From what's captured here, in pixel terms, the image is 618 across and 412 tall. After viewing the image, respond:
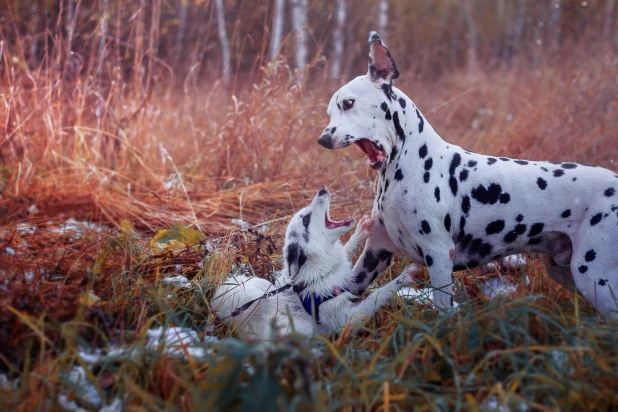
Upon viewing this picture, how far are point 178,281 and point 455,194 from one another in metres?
1.68

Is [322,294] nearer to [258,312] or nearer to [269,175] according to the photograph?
[258,312]

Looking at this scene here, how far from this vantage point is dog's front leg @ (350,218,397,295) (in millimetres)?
3195

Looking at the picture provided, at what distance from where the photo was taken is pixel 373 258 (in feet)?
10.8

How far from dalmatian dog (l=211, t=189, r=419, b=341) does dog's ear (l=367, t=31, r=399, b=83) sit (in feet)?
2.67

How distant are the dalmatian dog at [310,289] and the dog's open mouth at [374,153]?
0.40 m

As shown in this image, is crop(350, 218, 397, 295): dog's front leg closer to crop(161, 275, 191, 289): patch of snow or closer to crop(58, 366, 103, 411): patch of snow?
crop(161, 275, 191, 289): patch of snow

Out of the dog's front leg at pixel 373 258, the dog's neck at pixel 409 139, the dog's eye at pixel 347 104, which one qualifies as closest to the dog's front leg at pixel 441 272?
the dog's front leg at pixel 373 258

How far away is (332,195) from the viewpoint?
4805mm

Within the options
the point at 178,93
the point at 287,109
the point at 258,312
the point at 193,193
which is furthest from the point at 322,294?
the point at 178,93

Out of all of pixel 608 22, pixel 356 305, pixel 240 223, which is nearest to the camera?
pixel 356 305

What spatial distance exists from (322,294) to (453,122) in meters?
6.41

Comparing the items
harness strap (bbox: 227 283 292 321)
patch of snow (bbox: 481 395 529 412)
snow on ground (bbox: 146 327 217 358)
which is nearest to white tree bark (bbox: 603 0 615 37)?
harness strap (bbox: 227 283 292 321)

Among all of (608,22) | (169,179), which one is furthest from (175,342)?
(608,22)

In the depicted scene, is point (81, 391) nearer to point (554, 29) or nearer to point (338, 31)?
point (338, 31)
